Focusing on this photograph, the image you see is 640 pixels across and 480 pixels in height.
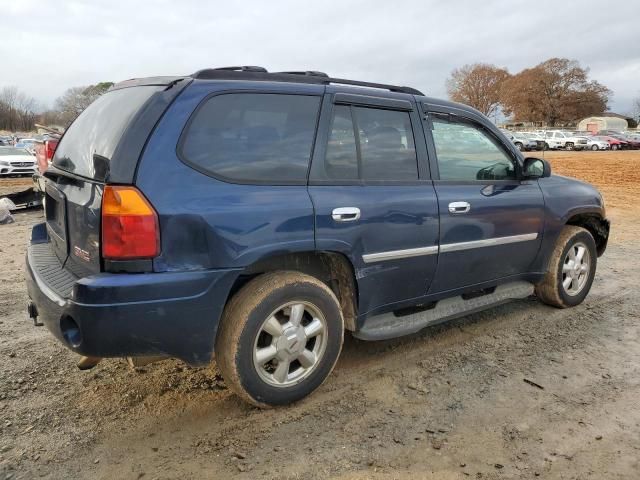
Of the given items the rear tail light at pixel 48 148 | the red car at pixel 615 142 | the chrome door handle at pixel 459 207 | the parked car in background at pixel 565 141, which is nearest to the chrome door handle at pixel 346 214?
the chrome door handle at pixel 459 207

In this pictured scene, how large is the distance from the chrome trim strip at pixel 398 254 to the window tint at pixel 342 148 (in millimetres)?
495

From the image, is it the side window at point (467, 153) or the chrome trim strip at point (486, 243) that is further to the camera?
the side window at point (467, 153)

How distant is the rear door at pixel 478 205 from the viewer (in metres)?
3.68

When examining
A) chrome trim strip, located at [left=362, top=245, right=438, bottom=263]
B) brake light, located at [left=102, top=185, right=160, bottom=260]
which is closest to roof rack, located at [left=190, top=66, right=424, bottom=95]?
brake light, located at [left=102, top=185, right=160, bottom=260]

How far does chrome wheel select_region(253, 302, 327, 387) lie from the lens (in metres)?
2.92

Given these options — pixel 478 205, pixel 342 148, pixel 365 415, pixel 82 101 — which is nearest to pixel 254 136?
pixel 342 148

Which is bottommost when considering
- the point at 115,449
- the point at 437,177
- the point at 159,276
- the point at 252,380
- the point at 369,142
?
the point at 115,449

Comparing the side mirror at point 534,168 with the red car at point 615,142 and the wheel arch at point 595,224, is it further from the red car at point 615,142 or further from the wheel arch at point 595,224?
the red car at point 615,142

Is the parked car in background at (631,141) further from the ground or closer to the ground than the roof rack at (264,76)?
further from the ground

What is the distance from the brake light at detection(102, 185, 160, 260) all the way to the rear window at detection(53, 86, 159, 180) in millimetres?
179

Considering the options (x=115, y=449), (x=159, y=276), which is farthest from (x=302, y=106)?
(x=115, y=449)

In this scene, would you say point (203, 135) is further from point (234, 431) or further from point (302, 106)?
point (234, 431)

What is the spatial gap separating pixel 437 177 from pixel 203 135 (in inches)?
67.0

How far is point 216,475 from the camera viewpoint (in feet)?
8.13
